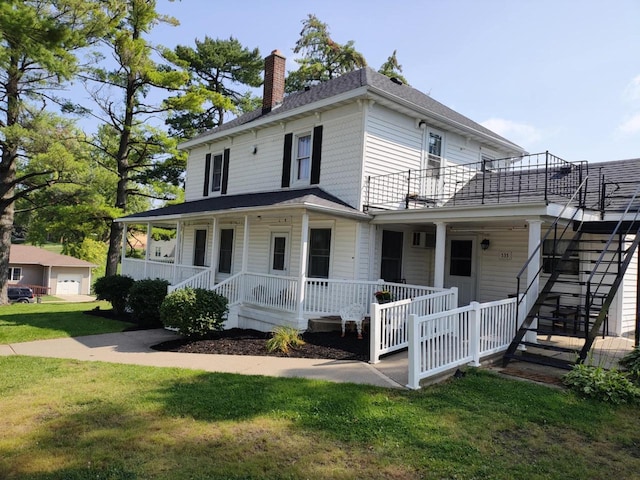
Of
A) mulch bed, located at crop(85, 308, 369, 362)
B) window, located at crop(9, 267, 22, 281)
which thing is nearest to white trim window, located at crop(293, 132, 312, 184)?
mulch bed, located at crop(85, 308, 369, 362)

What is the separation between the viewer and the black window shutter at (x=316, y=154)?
41.0 feet

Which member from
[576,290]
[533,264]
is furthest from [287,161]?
[576,290]

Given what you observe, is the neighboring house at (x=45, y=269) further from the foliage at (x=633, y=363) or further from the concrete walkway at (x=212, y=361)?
the foliage at (x=633, y=363)

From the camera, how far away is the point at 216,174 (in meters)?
17.2

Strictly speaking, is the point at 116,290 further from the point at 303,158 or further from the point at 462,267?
the point at 462,267

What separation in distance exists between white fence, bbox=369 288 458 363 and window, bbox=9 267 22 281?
4553cm

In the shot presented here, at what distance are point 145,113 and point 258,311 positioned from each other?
15933mm

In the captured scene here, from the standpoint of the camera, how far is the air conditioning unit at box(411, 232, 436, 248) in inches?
508

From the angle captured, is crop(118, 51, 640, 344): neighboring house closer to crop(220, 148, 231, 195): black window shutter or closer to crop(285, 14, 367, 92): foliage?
crop(220, 148, 231, 195): black window shutter

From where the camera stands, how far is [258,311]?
1141 cm

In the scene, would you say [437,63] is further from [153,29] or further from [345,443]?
[153,29]

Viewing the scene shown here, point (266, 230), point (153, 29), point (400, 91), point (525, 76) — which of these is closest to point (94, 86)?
point (153, 29)

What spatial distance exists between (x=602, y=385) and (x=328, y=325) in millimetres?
5578

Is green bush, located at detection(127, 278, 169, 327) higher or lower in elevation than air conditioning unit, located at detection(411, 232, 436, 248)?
lower
